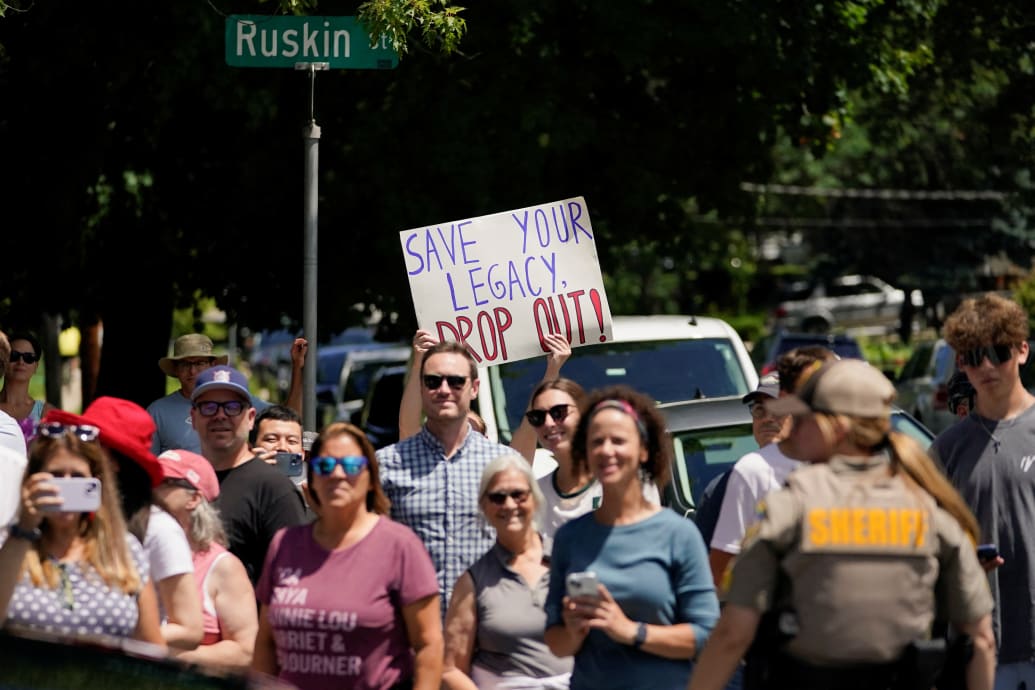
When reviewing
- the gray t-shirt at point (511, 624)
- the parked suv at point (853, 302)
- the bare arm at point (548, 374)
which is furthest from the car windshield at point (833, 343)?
the parked suv at point (853, 302)

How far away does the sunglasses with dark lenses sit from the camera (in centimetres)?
585

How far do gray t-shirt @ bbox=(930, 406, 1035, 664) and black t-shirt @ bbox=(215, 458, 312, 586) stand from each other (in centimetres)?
229

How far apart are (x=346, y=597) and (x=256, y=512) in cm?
144

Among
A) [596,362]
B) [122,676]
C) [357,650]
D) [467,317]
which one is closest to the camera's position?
[122,676]

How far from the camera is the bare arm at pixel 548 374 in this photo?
6.87 metres

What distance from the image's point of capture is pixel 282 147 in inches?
617

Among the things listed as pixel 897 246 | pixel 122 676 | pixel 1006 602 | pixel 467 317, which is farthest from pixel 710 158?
pixel 897 246

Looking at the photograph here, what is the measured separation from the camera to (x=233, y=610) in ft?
18.3

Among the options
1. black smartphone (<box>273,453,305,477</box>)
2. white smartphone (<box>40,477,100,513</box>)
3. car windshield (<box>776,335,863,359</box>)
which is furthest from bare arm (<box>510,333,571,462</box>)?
car windshield (<box>776,335,863,359</box>)

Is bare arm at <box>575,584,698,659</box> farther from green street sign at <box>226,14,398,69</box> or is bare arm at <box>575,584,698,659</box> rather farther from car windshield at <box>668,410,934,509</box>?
green street sign at <box>226,14,398,69</box>

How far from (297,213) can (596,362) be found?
4894 millimetres

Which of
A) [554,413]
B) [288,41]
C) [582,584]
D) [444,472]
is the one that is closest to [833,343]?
[288,41]

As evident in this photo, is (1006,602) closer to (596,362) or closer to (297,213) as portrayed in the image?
(596,362)

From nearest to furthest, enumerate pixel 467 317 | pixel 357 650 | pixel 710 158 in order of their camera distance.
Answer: pixel 357 650
pixel 467 317
pixel 710 158
